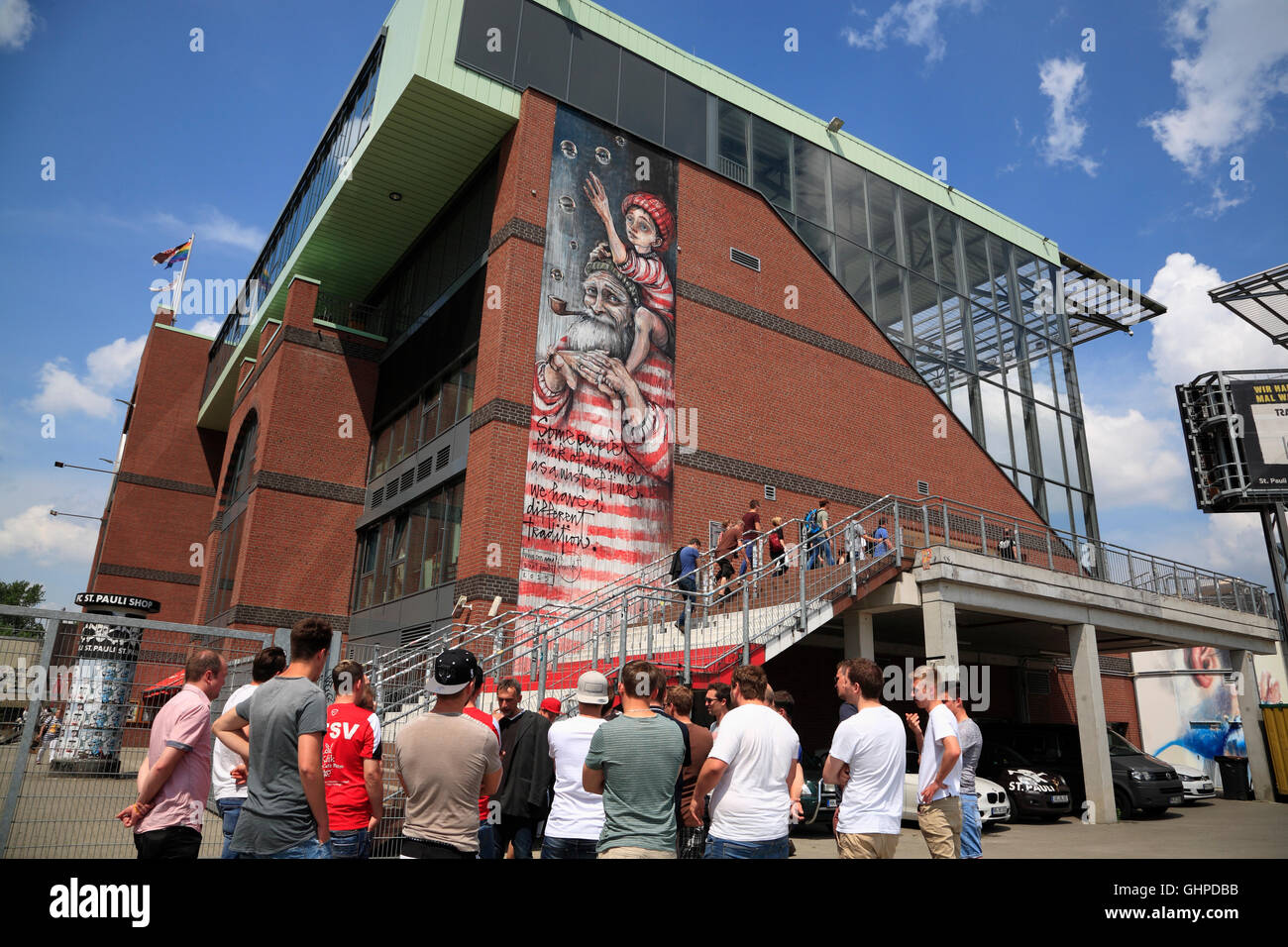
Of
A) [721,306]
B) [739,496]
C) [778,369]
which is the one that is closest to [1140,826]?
[739,496]

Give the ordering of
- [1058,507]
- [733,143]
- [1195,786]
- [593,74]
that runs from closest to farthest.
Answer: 1. [1195,786]
2. [593,74]
3. [733,143]
4. [1058,507]

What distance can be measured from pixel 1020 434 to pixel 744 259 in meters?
11.0

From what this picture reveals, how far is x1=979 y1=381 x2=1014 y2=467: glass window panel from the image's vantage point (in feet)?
83.6

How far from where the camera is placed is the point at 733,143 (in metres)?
23.3

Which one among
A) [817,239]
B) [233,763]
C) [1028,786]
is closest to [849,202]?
[817,239]

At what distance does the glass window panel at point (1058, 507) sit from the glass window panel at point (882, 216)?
29.7ft

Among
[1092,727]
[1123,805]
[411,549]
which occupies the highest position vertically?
[411,549]

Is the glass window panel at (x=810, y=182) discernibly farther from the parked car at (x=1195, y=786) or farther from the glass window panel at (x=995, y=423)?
the parked car at (x=1195, y=786)

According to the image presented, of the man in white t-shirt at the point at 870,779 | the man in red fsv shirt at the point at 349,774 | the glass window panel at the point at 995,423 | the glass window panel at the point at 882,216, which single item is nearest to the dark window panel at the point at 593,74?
the glass window panel at the point at 882,216

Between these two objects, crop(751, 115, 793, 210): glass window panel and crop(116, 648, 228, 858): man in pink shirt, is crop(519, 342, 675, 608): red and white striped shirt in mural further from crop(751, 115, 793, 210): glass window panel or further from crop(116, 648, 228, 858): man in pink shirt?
crop(116, 648, 228, 858): man in pink shirt

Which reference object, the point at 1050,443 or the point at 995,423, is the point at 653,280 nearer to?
the point at 995,423

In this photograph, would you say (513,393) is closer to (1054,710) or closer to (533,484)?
(533,484)

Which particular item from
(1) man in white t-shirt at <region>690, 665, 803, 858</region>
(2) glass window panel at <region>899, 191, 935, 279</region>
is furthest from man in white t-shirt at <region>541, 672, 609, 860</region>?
(2) glass window panel at <region>899, 191, 935, 279</region>
